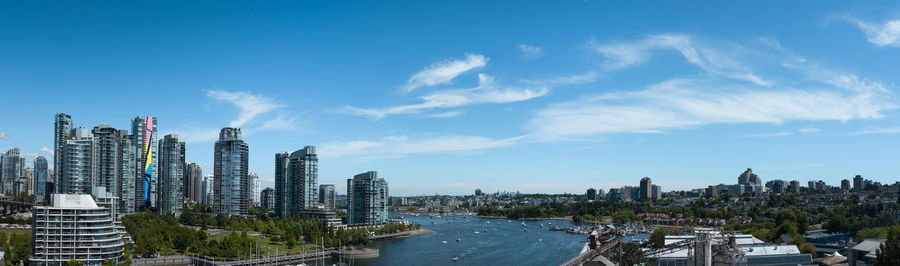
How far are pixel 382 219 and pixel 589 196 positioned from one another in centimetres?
9247

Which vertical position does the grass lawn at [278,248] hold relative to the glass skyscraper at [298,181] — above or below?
below

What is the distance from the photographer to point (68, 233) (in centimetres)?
3061

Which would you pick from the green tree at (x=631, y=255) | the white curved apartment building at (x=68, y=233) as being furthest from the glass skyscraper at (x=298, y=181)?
the green tree at (x=631, y=255)

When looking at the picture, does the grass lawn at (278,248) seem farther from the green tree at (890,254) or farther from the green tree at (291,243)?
the green tree at (890,254)

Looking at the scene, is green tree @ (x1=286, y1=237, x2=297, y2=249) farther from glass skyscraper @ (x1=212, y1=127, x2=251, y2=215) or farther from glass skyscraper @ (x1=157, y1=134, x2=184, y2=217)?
glass skyscraper @ (x1=157, y1=134, x2=184, y2=217)

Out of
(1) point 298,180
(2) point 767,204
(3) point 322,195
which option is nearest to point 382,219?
(1) point 298,180

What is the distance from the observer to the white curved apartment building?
30.4m

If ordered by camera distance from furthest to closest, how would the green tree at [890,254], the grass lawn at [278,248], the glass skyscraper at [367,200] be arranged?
the glass skyscraper at [367,200] < the grass lawn at [278,248] < the green tree at [890,254]

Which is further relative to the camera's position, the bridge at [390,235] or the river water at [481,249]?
the bridge at [390,235]

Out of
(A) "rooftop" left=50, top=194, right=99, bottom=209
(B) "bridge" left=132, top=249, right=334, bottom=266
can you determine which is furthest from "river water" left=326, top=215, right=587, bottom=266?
(A) "rooftop" left=50, top=194, right=99, bottom=209

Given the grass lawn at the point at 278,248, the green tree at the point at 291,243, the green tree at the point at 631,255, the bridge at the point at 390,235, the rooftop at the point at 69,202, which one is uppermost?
the rooftop at the point at 69,202

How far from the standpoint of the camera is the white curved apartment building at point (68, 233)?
30.4 meters

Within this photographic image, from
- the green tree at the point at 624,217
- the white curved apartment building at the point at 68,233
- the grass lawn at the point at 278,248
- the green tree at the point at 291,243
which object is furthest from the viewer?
the green tree at the point at 624,217

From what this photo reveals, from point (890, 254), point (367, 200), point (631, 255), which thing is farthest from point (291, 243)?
point (890, 254)
